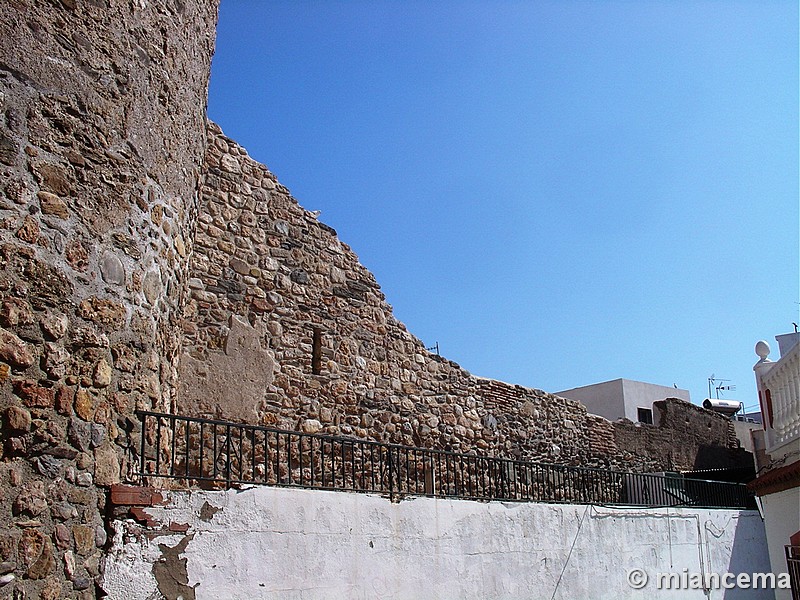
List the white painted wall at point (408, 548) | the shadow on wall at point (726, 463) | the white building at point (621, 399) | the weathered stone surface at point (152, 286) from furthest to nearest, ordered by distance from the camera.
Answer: the white building at point (621, 399) → the shadow on wall at point (726, 463) → the weathered stone surface at point (152, 286) → the white painted wall at point (408, 548)

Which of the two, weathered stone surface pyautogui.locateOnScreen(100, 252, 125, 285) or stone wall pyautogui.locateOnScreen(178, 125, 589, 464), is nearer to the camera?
weathered stone surface pyautogui.locateOnScreen(100, 252, 125, 285)

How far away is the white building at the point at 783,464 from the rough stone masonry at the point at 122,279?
4359 millimetres

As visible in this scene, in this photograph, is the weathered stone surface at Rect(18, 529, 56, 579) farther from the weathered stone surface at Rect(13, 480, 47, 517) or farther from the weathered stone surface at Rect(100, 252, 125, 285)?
the weathered stone surface at Rect(100, 252, 125, 285)

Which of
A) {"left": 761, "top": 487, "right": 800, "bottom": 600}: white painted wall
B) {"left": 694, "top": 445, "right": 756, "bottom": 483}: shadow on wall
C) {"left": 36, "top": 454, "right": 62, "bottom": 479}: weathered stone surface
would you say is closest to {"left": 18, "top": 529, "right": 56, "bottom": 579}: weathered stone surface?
{"left": 36, "top": 454, "right": 62, "bottom": 479}: weathered stone surface

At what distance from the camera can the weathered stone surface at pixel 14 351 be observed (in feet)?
16.4

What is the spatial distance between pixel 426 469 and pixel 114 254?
5.40m

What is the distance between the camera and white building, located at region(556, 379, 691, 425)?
71.1 ft

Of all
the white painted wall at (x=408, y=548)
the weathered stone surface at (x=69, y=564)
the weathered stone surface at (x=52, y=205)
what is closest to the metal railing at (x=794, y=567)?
the white painted wall at (x=408, y=548)

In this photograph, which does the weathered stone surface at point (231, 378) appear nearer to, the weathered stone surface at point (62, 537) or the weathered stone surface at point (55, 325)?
the weathered stone surface at point (55, 325)

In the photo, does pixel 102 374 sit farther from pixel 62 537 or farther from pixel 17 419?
pixel 62 537

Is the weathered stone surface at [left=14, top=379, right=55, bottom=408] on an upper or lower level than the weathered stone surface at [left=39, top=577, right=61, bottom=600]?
upper

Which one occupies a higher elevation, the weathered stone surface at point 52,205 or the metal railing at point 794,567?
the weathered stone surface at point 52,205

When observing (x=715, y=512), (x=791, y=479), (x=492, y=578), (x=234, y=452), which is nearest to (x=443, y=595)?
(x=492, y=578)

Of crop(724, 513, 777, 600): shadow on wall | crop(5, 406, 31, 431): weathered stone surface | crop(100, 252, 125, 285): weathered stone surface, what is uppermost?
crop(100, 252, 125, 285): weathered stone surface
